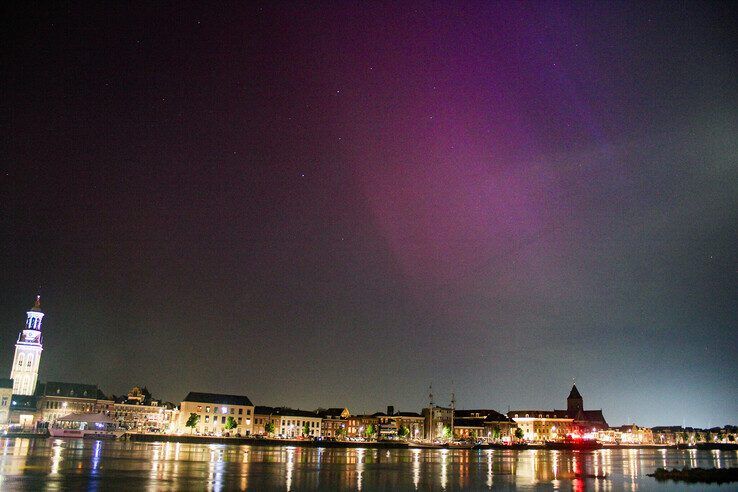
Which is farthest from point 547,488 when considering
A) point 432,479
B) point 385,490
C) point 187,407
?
point 187,407

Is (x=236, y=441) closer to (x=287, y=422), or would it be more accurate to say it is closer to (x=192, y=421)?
(x=192, y=421)

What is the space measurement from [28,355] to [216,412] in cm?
4761

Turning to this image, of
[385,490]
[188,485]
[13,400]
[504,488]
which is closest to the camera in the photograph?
[188,485]

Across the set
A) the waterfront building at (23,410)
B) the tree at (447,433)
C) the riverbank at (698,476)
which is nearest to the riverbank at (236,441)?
the waterfront building at (23,410)

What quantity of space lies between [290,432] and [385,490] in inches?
6074

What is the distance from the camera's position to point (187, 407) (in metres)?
160

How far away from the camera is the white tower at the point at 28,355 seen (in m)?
149

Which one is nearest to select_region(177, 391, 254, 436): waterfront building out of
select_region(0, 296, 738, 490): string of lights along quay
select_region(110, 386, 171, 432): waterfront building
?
select_region(0, 296, 738, 490): string of lights along quay

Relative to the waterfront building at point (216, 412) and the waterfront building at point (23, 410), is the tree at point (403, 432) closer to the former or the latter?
the waterfront building at point (216, 412)

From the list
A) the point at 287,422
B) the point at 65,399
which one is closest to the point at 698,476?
the point at 287,422

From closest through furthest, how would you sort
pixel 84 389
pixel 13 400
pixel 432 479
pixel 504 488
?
pixel 504 488, pixel 432 479, pixel 13 400, pixel 84 389

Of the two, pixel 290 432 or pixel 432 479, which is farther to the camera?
pixel 290 432

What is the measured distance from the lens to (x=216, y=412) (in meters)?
166

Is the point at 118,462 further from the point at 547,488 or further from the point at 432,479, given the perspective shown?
the point at 547,488
